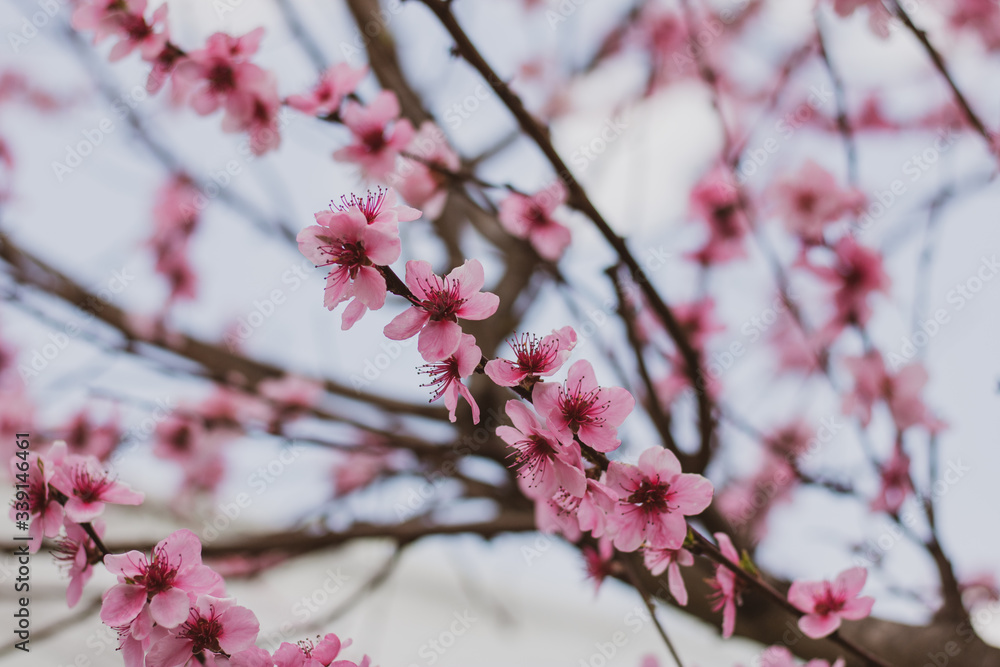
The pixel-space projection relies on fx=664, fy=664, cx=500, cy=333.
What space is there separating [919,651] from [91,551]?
4.34 feet

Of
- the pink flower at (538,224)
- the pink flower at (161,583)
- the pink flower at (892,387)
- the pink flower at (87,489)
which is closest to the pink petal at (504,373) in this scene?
the pink flower at (161,583)

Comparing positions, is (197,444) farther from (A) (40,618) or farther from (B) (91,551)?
(A) (40,618)

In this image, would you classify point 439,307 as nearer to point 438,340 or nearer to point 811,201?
point 438,340

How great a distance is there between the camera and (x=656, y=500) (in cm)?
75

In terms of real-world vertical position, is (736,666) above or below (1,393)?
above

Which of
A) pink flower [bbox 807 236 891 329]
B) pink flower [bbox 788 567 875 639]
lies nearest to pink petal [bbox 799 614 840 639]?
pink flower [bbox 788 567 875 639]

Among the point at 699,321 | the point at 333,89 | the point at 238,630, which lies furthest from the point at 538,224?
the point at 238,630

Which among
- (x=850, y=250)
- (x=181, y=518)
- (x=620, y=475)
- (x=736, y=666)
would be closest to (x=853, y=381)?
(x=850, y=250)

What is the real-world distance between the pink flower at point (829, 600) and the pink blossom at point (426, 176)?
0.88m

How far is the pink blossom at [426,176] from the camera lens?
1289mm

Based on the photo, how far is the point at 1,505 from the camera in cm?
410

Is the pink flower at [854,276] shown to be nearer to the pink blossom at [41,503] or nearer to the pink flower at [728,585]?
the pink flower at [728,585]

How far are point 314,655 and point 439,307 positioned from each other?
44cm

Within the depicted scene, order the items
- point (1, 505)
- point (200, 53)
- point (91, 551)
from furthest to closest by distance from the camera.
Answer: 1. point (1, 505)
2. point (200, 53)
3. point (91, 551)
